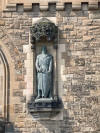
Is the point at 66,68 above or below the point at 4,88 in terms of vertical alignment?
above

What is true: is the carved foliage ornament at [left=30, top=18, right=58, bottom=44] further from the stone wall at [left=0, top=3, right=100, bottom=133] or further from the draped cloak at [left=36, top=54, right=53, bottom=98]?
the draped cloak at [left=36, top=54, right=53, bottom=98]

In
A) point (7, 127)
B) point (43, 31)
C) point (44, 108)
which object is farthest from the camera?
point (43, 31)

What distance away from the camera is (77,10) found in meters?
11.9

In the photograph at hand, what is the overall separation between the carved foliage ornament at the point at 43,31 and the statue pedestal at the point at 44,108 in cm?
144

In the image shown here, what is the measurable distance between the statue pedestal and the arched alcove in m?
0.57

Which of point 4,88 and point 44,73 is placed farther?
point 4,88

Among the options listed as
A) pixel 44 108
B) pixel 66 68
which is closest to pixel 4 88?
pixel 44 108

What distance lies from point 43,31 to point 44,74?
1005 millimetres

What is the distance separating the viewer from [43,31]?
11.6 metres

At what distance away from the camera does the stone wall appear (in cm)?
1140

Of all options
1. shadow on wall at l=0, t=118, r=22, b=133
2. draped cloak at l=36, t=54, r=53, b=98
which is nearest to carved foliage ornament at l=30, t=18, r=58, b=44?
draped cloak at l=36, t=54, r=53, b=98

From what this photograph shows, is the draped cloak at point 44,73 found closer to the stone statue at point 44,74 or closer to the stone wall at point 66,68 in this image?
the stone statue at point 44,74

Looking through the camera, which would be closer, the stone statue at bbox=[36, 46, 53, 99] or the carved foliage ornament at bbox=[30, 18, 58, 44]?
the stone statue at bbox=[36, 46, 53, 99]

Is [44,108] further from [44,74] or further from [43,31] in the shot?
[43,31]
